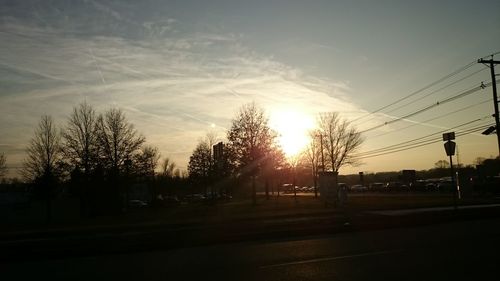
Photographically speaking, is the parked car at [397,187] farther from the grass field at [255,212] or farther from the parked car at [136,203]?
the parked car at [136,203]

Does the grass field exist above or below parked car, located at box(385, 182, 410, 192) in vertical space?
below

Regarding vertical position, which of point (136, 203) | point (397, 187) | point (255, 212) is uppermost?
point (397, 187)

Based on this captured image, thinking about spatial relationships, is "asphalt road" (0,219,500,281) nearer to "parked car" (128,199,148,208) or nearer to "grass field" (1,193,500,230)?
"grass field" (1,193,500,230)

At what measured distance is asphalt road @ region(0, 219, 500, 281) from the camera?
31.1ft

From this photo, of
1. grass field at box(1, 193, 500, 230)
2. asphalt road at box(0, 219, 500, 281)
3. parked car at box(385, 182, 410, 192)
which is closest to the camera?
asphalt road at box(0, 219, 500, 281)

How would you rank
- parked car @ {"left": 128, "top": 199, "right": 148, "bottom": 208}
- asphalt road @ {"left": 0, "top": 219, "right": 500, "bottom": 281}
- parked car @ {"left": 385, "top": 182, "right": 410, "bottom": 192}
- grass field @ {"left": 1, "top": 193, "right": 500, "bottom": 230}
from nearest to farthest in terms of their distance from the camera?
asphalt road @ {"left": 0, "top": 219, "right": 500, "bottom": 281}
grass field @ {"left": 1, "top": 193, "right": 500, "bottom": 230}
parked car @ {"left": 128, "top": 199, "right": 148, "bottom": 208}
parked car @ {"left": 385, "top": 182, "right": 410, "bottom": 192}

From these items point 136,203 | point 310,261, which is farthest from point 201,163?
point 310,261

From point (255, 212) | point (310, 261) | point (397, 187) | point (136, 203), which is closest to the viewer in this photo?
point (310, 261)

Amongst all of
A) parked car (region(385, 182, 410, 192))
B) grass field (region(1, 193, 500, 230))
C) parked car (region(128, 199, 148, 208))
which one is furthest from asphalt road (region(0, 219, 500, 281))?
parked car (region(385, 182, 410, 192))

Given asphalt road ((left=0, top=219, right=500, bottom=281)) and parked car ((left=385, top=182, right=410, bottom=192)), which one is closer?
asphalt road ((left=0, top=219, right=500, bottom=281))

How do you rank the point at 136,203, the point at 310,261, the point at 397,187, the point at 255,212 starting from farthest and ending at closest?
the point at 397,187, the point at 136,203, the point at 255,212, the point at 310,261

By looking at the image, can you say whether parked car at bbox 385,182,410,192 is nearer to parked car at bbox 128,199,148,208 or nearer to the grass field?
the grass field

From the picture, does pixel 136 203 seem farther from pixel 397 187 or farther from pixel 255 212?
pixel 397 187

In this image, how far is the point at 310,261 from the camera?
430 inches
